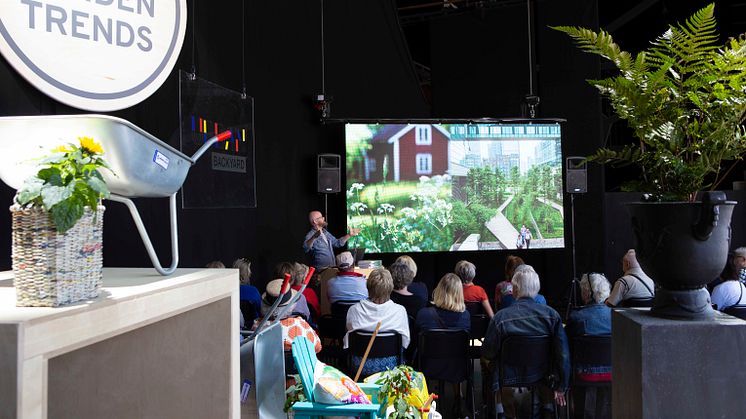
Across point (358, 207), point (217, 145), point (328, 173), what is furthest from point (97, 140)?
point (358, 207)

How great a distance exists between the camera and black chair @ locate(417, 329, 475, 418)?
14.4 feet

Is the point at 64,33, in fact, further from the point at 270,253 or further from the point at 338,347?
the point at 270,253

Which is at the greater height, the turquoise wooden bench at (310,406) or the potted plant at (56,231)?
the potted plant at (56,231)

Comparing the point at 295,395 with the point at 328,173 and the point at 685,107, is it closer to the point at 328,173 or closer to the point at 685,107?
the point at 685,107

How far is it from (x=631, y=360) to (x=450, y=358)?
100 inches

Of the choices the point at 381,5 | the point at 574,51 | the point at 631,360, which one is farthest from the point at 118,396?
the point at 574,51

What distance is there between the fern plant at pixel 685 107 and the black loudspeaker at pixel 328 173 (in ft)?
20.9

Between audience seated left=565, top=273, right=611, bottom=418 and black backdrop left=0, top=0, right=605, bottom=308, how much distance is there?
2.79 metres

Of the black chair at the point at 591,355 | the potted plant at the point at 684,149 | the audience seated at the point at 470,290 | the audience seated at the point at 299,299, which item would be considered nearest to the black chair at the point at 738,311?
the black chair at the point at 591,355

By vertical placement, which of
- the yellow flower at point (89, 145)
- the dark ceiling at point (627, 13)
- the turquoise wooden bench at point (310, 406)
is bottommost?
the turquoise wooden bench at point (310, 406)

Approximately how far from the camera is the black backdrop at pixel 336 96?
546 cm

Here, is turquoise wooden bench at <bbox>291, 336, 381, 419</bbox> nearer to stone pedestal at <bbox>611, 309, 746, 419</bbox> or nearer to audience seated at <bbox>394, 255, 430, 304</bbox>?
stone pedestal at <bbox>611, 309, 746, 419</bbox>

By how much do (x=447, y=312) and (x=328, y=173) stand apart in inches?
156

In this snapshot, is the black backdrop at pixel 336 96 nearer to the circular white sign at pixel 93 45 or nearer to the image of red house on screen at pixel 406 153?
the image of red house on screen at pixel 406 153
